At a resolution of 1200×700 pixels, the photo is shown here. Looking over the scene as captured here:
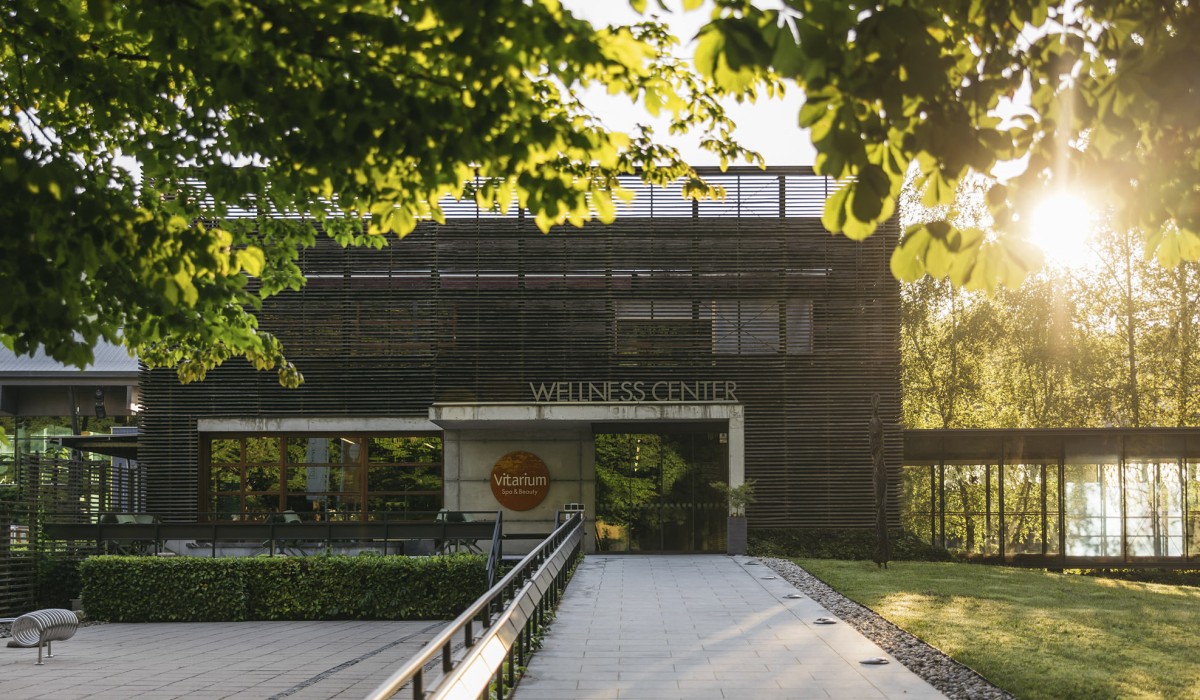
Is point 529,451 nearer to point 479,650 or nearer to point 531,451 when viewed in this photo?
point 531,451

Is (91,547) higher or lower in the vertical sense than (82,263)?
lower

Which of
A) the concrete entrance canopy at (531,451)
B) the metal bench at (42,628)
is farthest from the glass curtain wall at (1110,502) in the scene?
the metal bench at (42,628)

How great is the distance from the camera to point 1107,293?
1475 inches

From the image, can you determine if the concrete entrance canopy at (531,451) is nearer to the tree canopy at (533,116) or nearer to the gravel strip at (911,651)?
the gravel strip at (911,651)

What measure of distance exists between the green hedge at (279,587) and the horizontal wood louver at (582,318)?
320 inches

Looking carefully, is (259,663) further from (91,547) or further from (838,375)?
(838,375)

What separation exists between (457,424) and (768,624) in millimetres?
15001

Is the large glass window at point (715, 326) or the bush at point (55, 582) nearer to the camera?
the bush at point (55, 582)

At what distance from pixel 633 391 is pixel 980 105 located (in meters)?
23.5

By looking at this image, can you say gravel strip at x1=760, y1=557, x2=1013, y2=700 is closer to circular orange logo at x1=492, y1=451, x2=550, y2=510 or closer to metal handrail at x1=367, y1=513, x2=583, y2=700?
metal handrail at x1=367, y1=513, x2=583, y2=700

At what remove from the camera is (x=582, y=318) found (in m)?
29.1

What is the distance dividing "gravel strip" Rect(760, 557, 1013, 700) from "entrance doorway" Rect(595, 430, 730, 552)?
9488 millimetres

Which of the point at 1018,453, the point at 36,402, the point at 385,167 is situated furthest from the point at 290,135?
the point at 36,402

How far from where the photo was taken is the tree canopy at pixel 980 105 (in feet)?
14.8
